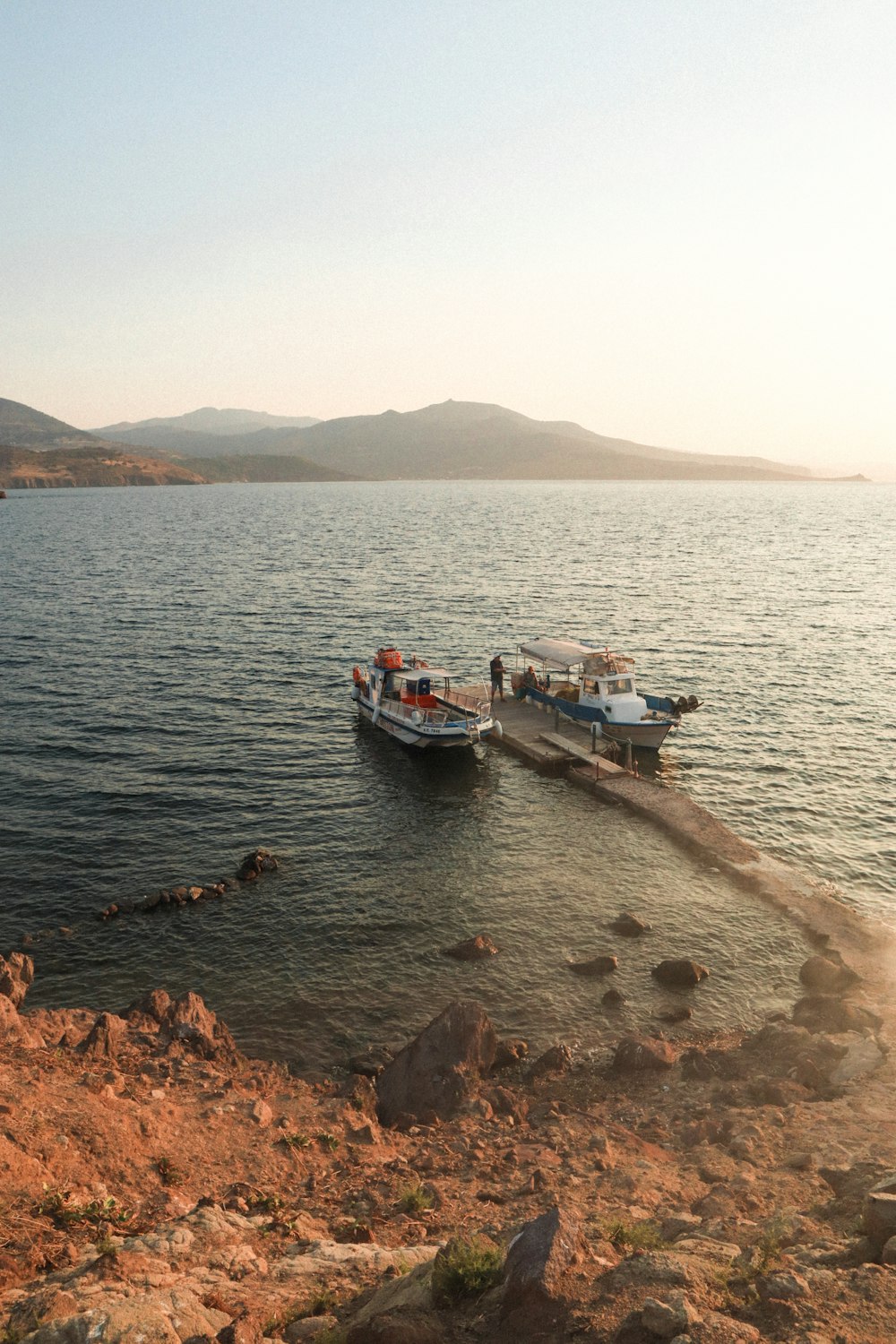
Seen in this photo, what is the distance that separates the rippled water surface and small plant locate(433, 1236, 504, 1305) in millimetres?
10937

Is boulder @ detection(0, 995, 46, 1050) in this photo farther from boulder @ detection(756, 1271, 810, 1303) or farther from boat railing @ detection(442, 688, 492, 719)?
boat railing @ detection(442, 688, 492, 719)

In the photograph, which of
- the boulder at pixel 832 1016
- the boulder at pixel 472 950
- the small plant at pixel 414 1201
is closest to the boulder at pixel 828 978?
the boulder at pixel 832 1016

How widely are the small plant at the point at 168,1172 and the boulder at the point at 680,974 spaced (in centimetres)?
1432

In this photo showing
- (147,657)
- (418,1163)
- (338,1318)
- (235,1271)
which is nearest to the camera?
(338,1318)

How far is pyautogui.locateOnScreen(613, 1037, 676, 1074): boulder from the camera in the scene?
1923 centimetres

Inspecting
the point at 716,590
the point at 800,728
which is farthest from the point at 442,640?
the point at 716,590

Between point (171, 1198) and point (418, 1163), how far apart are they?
4.54 metres

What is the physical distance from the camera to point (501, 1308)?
30.2ft

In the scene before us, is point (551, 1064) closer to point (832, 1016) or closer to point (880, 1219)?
point (832, 1016)

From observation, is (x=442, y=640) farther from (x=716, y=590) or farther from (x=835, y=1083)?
(x=835, y=1083)

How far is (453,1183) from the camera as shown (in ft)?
47.8

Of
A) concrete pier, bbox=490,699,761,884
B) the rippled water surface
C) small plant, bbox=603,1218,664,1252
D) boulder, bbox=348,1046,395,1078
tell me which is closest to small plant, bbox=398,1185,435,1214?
small plant, bbox=603,1218,664,1252

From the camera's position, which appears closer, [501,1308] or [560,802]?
[501,1308]

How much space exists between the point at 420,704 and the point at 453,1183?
30209mm
